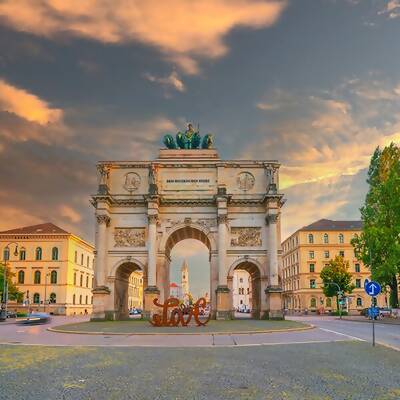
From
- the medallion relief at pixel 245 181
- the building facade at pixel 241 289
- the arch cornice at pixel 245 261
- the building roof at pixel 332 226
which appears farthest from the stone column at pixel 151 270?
the building facade at pixel 241 289

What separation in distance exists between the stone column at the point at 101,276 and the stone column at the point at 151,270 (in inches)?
158

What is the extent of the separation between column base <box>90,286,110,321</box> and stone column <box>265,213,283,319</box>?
50.7 feet

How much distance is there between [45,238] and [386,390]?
83.4m

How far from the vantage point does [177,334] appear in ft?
91.0

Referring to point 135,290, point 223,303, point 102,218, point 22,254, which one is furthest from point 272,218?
point 135,290

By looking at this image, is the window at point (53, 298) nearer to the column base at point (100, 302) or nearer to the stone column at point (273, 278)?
the column base at point (100, 302)

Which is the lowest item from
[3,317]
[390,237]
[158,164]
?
[3,317]

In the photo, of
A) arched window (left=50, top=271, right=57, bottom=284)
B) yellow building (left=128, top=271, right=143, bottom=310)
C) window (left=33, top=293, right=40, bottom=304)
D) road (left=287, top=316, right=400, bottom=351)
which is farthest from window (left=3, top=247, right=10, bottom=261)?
road (left=287, top=316, right=400, bottom=351)

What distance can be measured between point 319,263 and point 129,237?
193 ft

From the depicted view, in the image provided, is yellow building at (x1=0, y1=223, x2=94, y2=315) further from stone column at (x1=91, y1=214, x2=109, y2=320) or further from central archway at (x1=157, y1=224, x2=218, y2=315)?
central archway at (x1=157, y1=224, x2=218, y2=315)

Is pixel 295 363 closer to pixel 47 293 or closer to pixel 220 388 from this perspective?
pixel 220 388

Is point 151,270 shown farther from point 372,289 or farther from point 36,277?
point 36,277

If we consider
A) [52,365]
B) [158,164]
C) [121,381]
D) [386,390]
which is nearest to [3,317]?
[158,164]

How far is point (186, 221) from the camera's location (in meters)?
50.7
